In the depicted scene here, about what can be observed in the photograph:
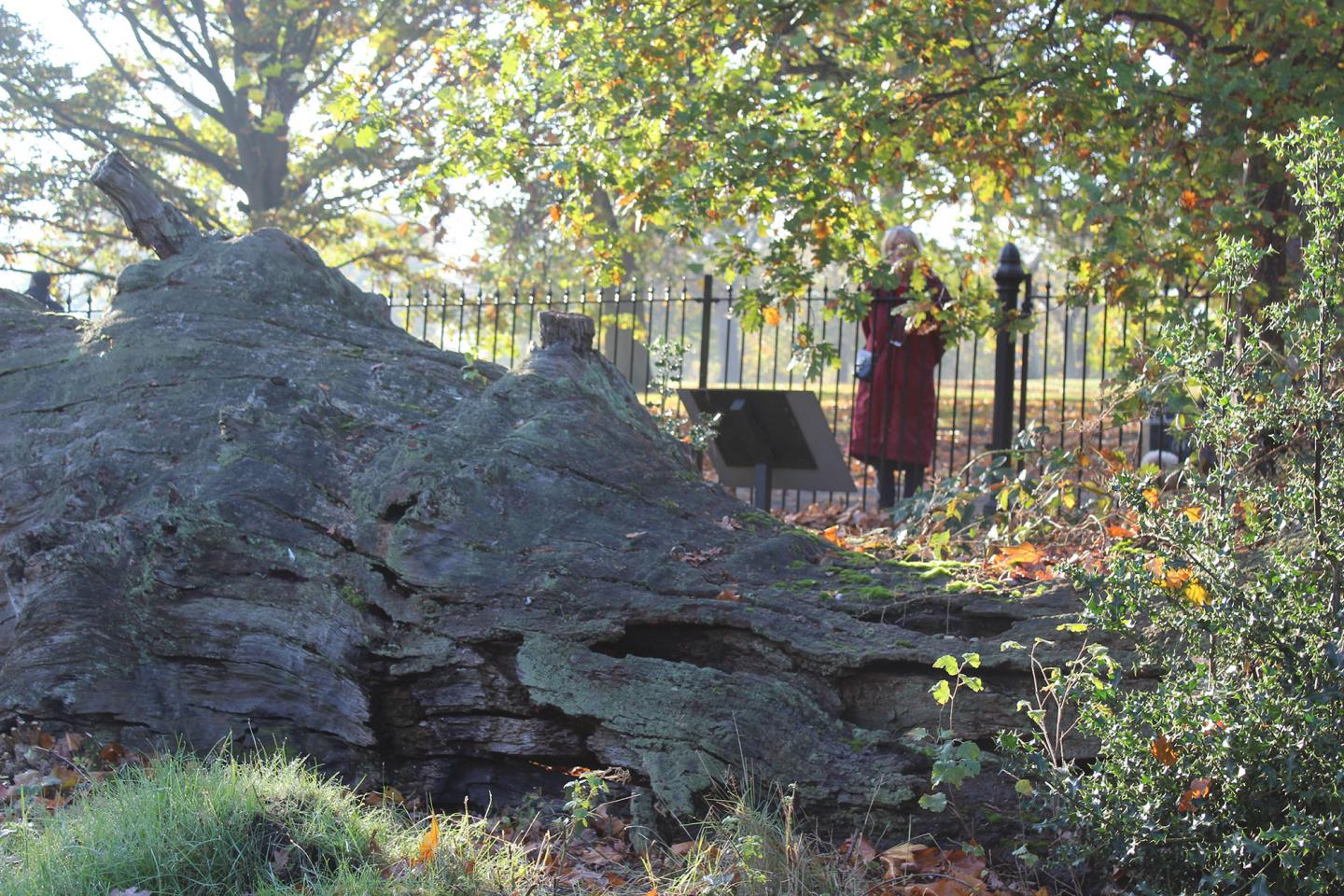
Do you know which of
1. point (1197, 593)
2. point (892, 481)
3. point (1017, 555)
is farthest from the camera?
point (892, 481)

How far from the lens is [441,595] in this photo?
4348 millimetres

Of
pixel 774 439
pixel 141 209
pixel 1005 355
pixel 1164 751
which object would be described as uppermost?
pixel 141 209

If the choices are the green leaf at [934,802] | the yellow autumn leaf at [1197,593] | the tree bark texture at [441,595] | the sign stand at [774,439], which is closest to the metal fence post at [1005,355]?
the sign stand at [774,439]

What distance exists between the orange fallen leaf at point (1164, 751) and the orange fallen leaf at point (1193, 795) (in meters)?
0.08

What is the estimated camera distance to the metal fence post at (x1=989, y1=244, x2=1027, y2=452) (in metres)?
8.45

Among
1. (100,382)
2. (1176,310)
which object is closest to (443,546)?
(100,382)

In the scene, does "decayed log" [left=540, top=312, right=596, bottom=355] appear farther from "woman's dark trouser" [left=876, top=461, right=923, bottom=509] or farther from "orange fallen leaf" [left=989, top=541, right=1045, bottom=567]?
"woman's dark trouser" [left=876, top=461, right=923, bottom=509]

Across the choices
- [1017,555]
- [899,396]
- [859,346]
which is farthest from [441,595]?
[859,346]

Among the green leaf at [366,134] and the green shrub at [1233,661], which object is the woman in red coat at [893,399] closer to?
the green leaf at [366,134]

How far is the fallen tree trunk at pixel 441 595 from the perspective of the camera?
3.89 meters

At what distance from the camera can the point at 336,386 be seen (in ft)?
A: 17.4

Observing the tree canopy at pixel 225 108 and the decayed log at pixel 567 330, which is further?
the tree canopy at pixel 225 108

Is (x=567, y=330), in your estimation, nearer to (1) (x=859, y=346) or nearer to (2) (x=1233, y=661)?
(2) (x=1233, y=661)

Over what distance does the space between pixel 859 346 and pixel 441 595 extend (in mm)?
13277
